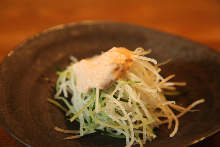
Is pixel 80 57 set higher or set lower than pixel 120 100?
higher

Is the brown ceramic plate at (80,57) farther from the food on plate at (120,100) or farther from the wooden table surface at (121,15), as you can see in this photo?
the wooden table surface at (121,15)

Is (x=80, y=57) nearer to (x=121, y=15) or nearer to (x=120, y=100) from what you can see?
(x=120, y=100)

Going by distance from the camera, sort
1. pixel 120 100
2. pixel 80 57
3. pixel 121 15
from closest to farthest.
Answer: pixel 120 100
pixel 80 57
pixel 121 15

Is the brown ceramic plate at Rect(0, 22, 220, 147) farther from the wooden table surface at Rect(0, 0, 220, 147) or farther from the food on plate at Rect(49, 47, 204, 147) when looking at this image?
the wooden table surface at Rect(0, 0, 220, 147)

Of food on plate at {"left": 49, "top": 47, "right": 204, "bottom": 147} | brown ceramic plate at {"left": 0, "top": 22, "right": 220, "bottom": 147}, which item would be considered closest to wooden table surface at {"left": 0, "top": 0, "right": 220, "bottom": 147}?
brown ceramic plate at {"left": 0, "top": 22, "right": 220, "bottom": 147}

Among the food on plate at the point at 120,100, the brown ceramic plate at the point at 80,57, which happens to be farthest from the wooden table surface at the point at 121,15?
the food on plate at the point at 120,100

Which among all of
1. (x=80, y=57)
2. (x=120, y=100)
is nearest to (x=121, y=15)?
(x=80, y=57)
